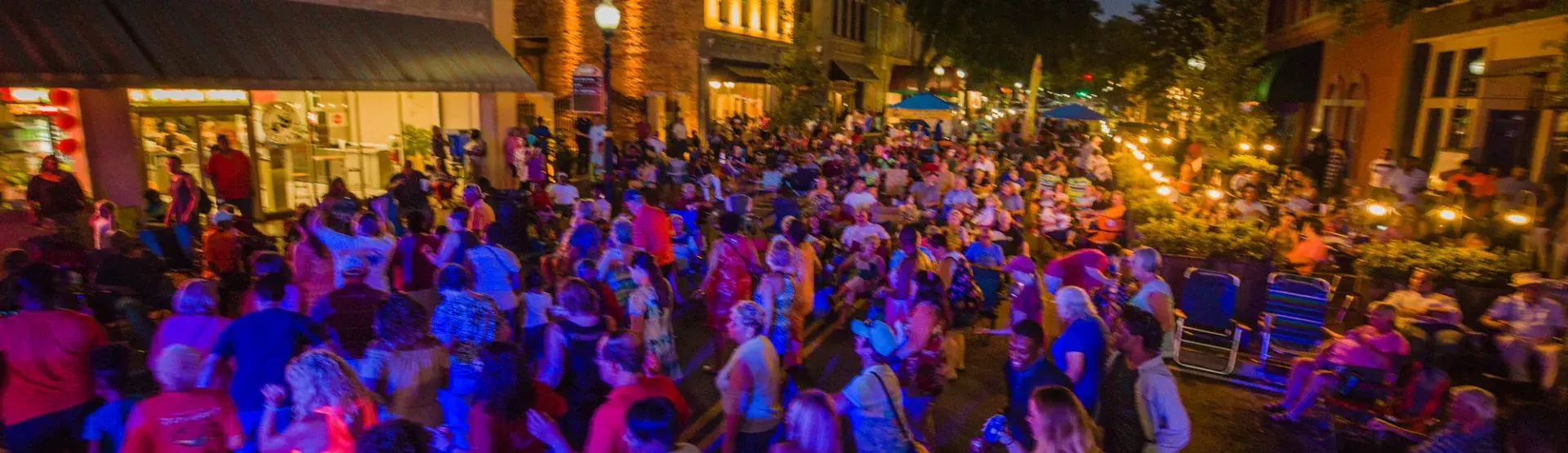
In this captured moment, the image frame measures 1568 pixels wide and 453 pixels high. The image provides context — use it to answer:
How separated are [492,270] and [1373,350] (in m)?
6.44

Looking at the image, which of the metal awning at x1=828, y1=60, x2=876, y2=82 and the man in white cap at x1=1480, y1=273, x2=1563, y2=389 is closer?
the man in white cap at x1=1480, y1=273, x2=1563, y2=389

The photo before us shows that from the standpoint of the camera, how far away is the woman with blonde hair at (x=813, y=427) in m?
3.76

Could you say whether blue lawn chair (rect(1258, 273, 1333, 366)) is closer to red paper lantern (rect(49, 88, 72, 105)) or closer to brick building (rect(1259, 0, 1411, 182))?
brick building (rect(1259, 0, 1411, 182))

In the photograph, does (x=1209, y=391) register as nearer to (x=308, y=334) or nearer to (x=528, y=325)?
(x=528, y=325)

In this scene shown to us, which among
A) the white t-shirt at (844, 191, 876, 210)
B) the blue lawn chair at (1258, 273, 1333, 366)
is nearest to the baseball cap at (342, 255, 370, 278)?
the white t-shirt at (844, 191, 876, 210)

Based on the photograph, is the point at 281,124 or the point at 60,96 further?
the point at 281,124

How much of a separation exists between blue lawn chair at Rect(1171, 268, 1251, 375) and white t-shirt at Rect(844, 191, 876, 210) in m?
4.23

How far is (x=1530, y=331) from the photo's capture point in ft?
24.0

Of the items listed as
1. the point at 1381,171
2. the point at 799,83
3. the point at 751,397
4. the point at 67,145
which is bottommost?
the point at 751,397

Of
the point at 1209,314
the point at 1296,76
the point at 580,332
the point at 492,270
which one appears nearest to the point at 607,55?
the point at 492,270

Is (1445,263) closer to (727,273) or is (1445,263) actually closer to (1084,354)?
(1084,354)

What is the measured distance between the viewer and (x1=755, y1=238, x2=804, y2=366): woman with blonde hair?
644cm

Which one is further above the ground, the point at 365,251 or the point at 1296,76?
the point at 1296,76

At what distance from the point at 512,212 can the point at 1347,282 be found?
9647 millimetres
